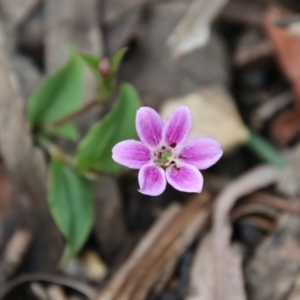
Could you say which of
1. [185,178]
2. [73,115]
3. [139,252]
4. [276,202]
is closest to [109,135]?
[73,115]

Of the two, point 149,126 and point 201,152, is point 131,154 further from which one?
point 201,152

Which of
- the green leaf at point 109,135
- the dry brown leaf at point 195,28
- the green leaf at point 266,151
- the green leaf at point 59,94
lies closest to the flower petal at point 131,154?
the green leaf at point 109,135

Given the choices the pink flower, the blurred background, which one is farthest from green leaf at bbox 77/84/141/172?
the pink flower

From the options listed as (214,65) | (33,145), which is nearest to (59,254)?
(33,145)

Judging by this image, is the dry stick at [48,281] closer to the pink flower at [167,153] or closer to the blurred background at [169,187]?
the blurred background at [169,187]

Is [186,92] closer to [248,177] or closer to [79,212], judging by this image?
[248,177]

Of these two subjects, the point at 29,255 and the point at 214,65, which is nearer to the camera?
the point at 29,255

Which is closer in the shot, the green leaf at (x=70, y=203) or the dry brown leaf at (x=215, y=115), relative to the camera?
the green leaf at (x=70, y=203)

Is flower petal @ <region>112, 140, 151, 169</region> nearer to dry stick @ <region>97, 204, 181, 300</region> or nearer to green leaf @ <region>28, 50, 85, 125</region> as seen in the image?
dry stick @ <region>97, 204, 181, 300</region>
